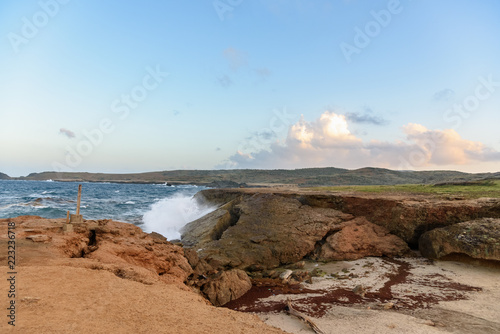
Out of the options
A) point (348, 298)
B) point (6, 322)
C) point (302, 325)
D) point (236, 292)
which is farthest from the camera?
point (236, 292)

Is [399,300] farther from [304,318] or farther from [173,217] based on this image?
[173,217]

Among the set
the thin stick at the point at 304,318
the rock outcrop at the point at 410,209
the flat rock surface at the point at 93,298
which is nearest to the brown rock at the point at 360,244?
the rock outcrop at the point at 410,209

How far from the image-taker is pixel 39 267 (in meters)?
6.46

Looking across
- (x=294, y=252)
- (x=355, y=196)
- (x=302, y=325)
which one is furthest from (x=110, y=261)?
(x=355, y=196)

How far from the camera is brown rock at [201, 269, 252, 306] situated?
9359 millimetres

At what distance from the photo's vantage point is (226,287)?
974 centimetres

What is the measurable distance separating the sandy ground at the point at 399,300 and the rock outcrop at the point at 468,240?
521 millimetres

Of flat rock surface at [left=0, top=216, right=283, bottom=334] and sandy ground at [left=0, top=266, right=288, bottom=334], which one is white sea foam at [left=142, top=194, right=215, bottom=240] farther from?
sandy ground at [left=0, top=266, right=288, bottom=334]

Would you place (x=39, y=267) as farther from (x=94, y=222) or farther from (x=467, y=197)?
(x=467, y=197)

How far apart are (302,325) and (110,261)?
17.8 ft

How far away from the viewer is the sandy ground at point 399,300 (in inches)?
277

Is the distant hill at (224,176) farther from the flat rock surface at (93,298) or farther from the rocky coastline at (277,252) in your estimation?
the flat rock surface at (93,298)

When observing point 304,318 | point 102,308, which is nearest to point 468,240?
point 304,318

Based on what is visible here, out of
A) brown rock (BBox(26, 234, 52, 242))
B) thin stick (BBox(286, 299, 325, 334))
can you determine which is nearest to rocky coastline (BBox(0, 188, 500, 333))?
brown rock (BBox(26, 234, 52, 242))
